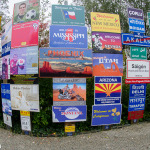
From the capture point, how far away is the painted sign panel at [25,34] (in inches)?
182

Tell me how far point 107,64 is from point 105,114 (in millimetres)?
1614

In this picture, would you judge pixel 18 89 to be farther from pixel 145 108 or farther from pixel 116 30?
pixel 145 108

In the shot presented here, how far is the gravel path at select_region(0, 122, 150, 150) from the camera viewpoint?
13.5 feet

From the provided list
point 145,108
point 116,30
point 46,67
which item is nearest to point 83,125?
point 46,67

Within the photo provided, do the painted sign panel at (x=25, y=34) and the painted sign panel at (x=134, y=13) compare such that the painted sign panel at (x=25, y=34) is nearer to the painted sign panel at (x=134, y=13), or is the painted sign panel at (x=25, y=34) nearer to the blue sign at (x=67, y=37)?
the blue sign at (x=67, y=37)

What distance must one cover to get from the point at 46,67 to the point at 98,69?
5.33 feet

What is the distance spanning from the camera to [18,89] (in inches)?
190

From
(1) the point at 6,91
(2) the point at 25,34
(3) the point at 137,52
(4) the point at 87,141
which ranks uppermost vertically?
(2) the point at 25,34

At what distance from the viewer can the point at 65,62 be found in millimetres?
4570

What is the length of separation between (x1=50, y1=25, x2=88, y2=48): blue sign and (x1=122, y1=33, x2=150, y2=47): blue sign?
4.87ft

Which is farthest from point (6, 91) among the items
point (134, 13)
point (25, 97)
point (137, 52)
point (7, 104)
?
point (134, 13)

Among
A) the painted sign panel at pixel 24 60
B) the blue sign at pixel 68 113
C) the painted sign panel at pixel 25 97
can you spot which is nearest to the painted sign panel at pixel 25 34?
the painted sign panel at pixel 24 60

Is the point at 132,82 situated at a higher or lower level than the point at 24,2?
lower

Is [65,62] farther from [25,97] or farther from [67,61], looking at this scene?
[25,97]
